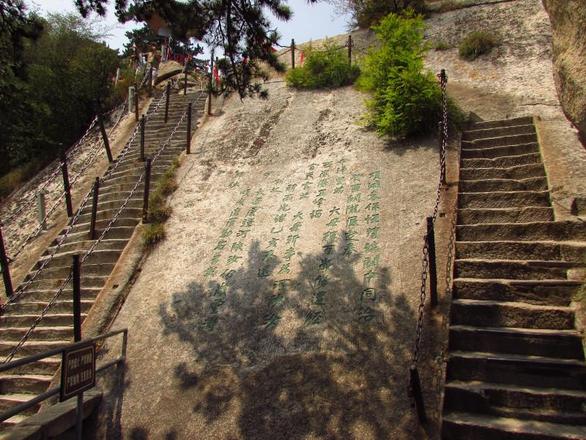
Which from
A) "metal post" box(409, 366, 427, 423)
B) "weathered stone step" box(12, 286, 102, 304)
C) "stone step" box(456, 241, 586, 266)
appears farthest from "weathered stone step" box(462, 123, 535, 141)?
"weathered stone step" box(12, 286, 102, 304)

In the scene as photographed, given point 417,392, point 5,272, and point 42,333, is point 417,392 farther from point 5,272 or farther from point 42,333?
point 5,272

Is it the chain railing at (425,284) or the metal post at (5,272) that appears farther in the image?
the metal post at (5,272)

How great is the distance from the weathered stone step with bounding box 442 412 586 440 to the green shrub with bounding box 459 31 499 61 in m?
9.16

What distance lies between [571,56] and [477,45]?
732 centimetres

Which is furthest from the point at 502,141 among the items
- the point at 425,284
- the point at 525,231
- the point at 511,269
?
the point at 425,284

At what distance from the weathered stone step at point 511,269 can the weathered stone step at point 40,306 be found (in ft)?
18.1

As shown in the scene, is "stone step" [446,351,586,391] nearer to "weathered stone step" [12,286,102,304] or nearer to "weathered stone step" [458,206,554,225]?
"weathered stone step" [458,206,554,225]

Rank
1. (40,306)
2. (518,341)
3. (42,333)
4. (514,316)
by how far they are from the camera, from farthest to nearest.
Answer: (40,306), (42,333), (514,316), (518,341)

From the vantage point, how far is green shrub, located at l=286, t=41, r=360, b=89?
11.4 m

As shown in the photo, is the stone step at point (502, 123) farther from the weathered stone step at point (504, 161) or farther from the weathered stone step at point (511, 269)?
the weathered stone step at point (511, 269)

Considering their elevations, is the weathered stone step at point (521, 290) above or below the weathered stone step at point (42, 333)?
above

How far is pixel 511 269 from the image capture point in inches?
196

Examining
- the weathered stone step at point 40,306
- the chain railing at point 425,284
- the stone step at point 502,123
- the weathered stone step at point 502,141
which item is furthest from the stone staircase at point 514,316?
the weathered stone step at point 40,306

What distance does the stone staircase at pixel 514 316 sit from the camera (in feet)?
12.0
